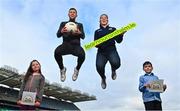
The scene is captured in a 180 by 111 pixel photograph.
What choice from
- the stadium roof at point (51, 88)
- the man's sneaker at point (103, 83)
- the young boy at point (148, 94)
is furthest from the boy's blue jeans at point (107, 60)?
the stadium roof at point (51, 88)

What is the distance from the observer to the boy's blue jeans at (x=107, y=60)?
29.0 ft

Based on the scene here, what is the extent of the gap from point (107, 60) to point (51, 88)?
1225 inches

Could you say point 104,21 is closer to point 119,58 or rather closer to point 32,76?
point 119,58

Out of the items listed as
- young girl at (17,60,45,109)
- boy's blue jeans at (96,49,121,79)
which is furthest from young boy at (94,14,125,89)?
young girl at (17,60,45,109)

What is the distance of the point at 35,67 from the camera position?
8.03 m

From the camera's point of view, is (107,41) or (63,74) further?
(63,74)

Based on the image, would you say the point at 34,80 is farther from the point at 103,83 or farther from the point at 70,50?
the point at 103,83

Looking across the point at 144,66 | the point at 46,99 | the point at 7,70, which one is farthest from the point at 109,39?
the point at 46,99

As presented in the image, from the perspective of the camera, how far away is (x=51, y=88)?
39.6m

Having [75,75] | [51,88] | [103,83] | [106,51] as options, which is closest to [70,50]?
[75,75]

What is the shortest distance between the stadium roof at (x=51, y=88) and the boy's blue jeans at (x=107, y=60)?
25400 millimetres

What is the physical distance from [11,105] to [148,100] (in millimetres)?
28468

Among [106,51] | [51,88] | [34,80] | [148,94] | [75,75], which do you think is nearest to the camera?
[34,80]

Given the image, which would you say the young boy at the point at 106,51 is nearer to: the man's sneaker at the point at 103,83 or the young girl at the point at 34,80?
the man's sneaker at the point at 103,83
